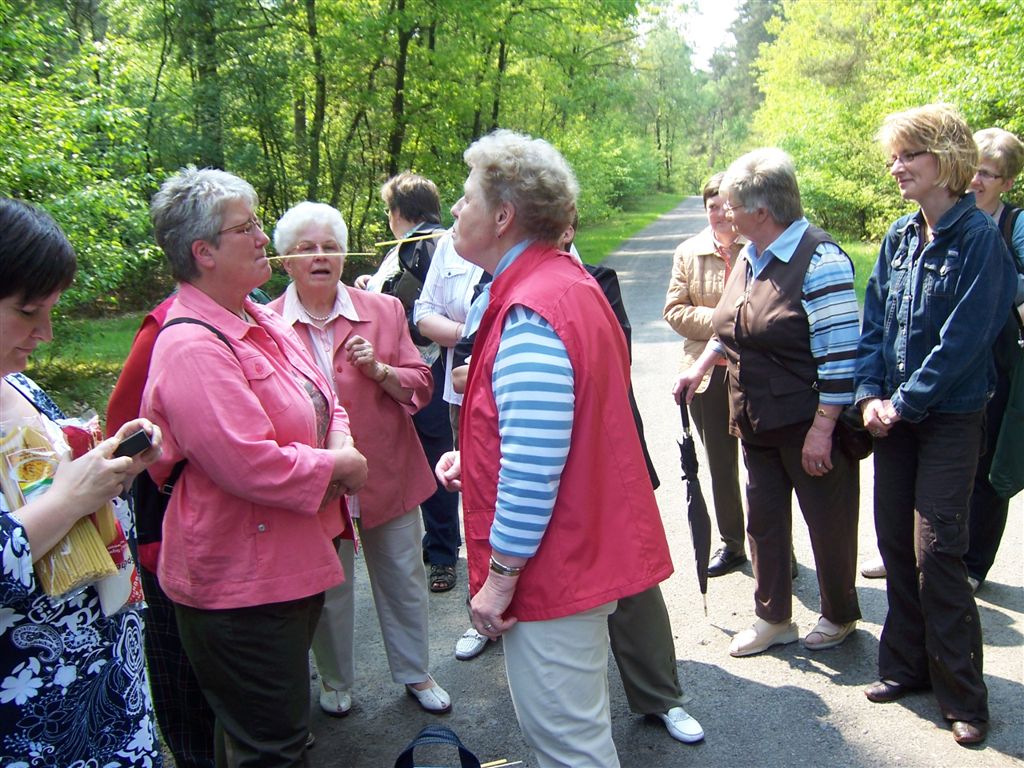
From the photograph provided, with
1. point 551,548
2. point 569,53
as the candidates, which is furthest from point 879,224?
point 551,548

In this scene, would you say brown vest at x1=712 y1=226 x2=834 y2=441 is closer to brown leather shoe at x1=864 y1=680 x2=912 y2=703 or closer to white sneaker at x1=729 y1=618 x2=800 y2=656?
white sneaker at x1=729 y1=618 x2=800 y2=656

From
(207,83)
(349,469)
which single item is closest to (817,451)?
(349,469)

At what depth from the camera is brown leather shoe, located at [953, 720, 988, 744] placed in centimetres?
316

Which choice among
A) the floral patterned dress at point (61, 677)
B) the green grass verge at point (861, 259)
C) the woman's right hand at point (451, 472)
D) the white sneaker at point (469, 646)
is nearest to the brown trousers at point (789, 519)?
the white sneaker at point (469, 646)

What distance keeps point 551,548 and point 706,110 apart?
8185 cm

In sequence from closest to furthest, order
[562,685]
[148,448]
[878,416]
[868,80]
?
[148,448], [562,685], [878,416], [868,80]

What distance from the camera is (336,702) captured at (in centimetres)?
370

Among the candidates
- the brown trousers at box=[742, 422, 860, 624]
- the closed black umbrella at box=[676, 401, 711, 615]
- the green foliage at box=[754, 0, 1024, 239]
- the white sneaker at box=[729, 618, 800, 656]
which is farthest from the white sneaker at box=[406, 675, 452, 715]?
the green foliage at box=[754, 0, 1024, 239]

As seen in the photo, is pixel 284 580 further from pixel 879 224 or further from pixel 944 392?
pixel 879 224

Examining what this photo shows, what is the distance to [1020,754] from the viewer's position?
3096 mm

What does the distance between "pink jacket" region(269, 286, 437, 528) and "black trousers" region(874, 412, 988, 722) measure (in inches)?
75.9

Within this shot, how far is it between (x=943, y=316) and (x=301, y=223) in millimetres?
2495

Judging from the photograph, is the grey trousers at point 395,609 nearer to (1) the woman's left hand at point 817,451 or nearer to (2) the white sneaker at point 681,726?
(2) the white sneaker at point 681,726

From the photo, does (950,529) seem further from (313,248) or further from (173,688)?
(173,688)
